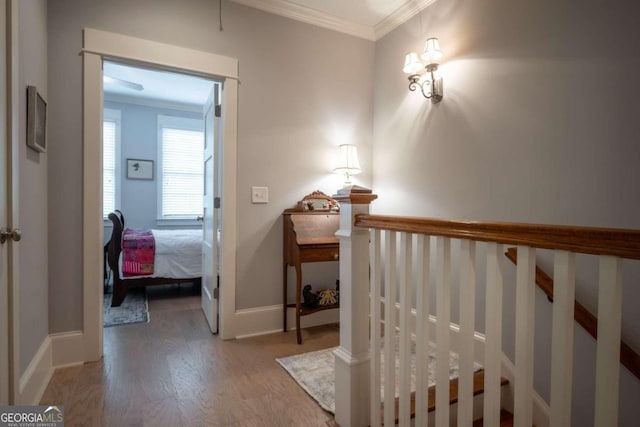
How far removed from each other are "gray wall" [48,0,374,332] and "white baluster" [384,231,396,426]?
1.52m

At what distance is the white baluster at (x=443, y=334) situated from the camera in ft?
3.59

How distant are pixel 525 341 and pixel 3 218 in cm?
173

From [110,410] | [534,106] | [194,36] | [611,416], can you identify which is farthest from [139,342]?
[534,106]

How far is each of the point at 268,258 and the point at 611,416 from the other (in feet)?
7.43

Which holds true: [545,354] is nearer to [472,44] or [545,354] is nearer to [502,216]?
[502,216]

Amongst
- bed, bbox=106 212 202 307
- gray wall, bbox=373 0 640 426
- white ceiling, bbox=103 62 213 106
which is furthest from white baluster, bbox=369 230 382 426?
white ceiling, bbox=103 62 213 106

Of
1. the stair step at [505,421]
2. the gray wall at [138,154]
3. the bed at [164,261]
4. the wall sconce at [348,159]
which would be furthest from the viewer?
the gray wall at [138,154]

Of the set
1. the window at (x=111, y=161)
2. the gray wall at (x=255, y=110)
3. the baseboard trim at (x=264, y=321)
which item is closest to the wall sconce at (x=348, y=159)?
the gray wall at (x=255, y=110)

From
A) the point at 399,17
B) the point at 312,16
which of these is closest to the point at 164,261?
the point at 312,16

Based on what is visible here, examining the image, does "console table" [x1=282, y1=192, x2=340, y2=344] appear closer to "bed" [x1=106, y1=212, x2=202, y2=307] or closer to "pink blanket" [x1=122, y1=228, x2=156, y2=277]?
"bed" [x1=106, y1=212, x2=202, y2=307]

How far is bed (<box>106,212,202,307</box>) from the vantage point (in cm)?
343

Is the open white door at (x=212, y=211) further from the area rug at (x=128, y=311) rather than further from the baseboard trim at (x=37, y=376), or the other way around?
the baseboard trim at (x=37, y=376)

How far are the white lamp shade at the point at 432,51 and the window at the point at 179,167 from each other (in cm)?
429

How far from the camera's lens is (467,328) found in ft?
3.32
